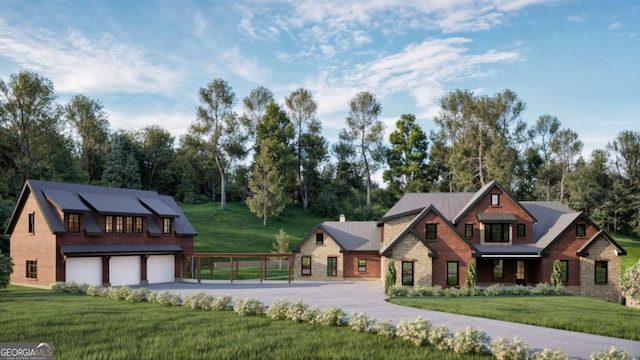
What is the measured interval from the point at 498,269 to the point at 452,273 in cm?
422

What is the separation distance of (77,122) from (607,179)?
69946 mm

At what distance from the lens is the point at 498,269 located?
34.6 meters

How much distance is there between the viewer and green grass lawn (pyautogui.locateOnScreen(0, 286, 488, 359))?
11.8m

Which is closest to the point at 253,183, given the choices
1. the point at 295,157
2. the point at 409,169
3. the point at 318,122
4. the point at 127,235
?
the point at 295,157

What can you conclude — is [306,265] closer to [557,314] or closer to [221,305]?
[221,305]

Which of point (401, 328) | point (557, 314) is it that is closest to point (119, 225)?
point (401, 328)

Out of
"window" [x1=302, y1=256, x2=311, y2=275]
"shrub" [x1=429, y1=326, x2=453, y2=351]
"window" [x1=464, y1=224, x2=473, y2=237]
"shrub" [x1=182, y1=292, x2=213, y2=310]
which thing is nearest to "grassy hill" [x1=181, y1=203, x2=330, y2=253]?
"window" [x1=302, y1=256, x2=311, y2=275]

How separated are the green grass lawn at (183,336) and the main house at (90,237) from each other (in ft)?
41.8

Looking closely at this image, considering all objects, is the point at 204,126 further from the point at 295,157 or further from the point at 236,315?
the point at 236,315

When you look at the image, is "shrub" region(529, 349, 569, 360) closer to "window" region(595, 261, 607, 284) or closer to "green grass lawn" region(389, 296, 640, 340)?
"green grass lawn" region(389, 296, 640, 340)

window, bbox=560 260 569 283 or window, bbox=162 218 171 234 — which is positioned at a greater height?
window, bbox=162 218 171 234

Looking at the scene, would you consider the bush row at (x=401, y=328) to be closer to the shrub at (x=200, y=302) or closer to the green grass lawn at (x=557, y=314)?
the shrub at (x=200, y=302)

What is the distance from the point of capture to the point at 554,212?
3681 centimetres

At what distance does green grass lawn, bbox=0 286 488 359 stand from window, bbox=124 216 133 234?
613 inches
